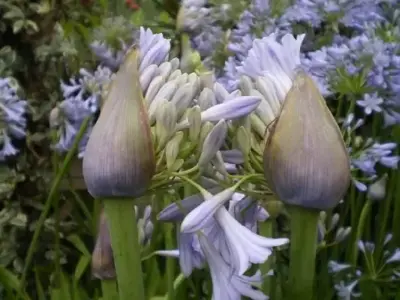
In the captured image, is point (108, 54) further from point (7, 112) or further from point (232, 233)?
point (232, 233)

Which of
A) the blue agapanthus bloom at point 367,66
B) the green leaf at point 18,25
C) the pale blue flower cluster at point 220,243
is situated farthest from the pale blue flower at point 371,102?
the green leaf at point 18,25

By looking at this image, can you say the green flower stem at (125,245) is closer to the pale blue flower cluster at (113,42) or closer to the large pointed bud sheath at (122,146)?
the large pointed bud sheath at (122,146)

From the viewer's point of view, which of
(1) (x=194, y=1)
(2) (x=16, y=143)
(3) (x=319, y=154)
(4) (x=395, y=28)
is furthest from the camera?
(2) (x=16, y=143)

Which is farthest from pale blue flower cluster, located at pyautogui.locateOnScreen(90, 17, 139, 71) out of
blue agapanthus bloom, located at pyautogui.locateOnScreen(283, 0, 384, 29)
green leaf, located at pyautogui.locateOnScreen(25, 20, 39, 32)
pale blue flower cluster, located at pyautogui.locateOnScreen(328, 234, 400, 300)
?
pale blue flower cluster, located at pyautogui.locateOnScreen(328, 234, 400, 300)

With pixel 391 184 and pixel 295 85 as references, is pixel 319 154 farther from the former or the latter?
pixel 391 184

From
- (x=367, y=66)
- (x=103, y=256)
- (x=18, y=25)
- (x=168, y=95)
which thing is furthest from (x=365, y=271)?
(x=18, y=25)

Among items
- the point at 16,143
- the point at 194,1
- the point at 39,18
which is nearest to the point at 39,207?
the point at 16,143

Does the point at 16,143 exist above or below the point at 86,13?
below
